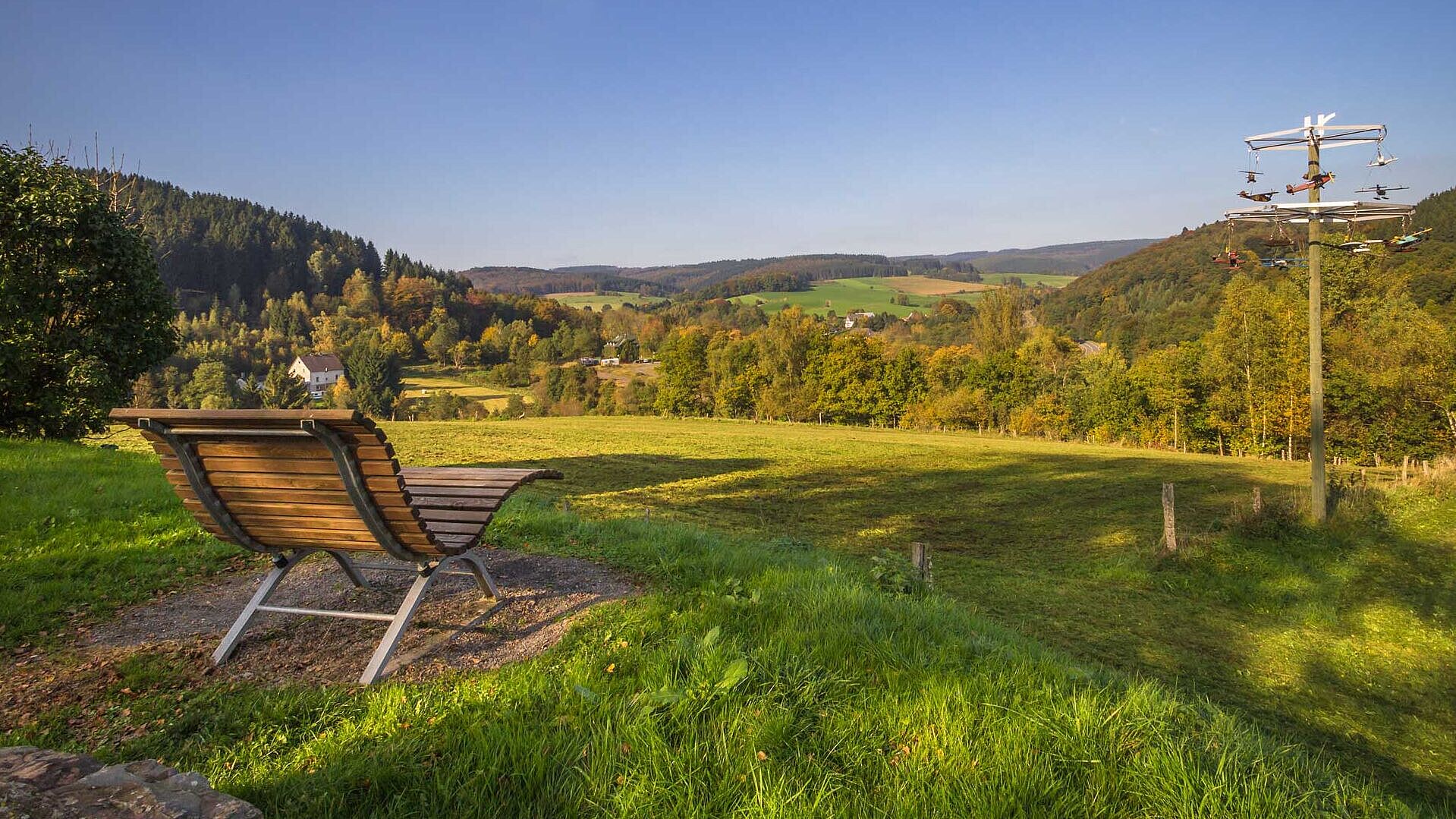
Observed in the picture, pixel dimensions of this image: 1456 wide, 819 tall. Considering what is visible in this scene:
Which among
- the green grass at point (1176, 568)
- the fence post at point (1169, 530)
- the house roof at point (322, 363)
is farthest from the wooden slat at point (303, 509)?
the house roof at point (322, 363)

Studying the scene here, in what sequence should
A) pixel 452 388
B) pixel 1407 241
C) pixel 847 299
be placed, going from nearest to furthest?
1. pixel 1407 241
2. pixel 452 388
3. pixel 847 299

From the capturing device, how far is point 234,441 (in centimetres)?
333

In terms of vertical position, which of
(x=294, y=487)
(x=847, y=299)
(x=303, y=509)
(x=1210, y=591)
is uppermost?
(x=847, y=299)

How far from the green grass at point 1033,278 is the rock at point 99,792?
135970 millimetres

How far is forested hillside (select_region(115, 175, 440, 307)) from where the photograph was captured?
84.9 meters

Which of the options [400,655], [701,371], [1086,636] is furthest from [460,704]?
[701,371]

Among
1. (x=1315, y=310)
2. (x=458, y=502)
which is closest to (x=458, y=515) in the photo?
(x=458, y=502)

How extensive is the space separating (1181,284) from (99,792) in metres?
89.4

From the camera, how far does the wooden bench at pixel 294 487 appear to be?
3154mm

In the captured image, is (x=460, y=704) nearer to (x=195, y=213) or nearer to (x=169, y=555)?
(x=169, y=555)

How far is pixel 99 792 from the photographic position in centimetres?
175

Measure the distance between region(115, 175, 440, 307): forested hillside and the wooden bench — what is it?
93463mm

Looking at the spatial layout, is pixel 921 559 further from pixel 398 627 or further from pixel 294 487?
pixel 294 487

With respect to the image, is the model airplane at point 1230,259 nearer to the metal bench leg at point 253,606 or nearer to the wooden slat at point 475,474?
the wooden slat at point 475,474
